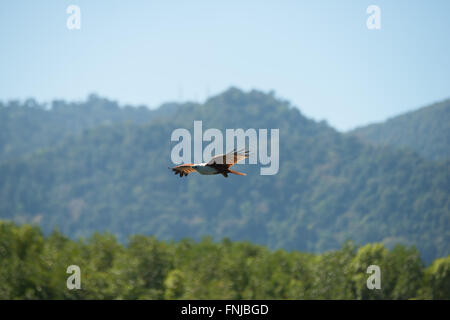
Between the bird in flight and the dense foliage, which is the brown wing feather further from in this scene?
the dense foliage

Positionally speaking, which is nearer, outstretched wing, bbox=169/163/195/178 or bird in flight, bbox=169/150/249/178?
bird in flight, bbox=169/150/249/178

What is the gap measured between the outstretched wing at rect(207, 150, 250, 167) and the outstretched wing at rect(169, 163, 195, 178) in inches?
11.4

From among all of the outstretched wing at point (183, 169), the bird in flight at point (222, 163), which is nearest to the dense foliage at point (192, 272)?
the outstretched wing at point (183, 169)

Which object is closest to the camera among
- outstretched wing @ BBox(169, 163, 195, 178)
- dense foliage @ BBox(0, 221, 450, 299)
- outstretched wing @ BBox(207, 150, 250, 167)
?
outstretched wing @ BBox(207, 150, 250, 167)

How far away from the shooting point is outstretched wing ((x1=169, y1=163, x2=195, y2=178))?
564 centimetres

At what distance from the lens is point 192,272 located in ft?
207

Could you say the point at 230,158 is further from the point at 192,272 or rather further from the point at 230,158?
the point at 192,272

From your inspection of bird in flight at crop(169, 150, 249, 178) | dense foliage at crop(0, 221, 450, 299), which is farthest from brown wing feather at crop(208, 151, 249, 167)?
dense foliage at crop(0, 221, 450, 299)

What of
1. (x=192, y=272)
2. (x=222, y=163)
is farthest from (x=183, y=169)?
(x=192, y=272)

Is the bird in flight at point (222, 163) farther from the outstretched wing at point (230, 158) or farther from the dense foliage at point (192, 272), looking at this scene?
the dense foliage at point (192, 272)

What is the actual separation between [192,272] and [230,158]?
58.9 m
